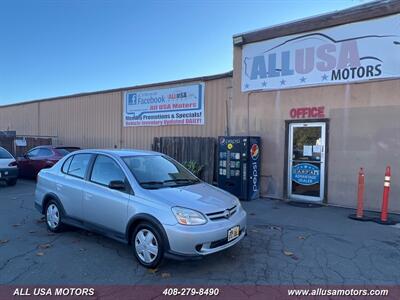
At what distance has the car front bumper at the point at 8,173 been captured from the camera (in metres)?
11.3

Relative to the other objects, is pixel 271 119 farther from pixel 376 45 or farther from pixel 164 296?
pixel 164 296

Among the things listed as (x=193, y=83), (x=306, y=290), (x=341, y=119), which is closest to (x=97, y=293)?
(x=306, y=290)

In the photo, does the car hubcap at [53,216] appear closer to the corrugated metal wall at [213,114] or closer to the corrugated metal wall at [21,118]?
the corrugated metal wall at [213,114]

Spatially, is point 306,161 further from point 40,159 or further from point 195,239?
point 40,159

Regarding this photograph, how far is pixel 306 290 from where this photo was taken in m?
3.97

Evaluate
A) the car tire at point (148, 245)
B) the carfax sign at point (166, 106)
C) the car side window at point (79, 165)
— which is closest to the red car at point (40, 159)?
the carfax sign at point (166, 106)

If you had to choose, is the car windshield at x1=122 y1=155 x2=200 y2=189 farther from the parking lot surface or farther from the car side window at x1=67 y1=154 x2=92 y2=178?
the parking lot surface

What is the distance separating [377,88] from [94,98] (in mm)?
12022

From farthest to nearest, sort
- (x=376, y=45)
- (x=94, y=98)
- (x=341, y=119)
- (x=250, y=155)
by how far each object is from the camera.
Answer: (x=94, y=98) < (x=250, y=155) < (x=341, y=119) < (x=376, y=45)

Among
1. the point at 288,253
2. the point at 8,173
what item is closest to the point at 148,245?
the point at 288,253

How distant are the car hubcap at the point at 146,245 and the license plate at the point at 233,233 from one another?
96 centimetres

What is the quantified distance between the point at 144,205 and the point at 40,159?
967 cm

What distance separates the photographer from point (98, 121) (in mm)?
15734

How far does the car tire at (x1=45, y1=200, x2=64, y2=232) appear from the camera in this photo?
5989 millimetres
